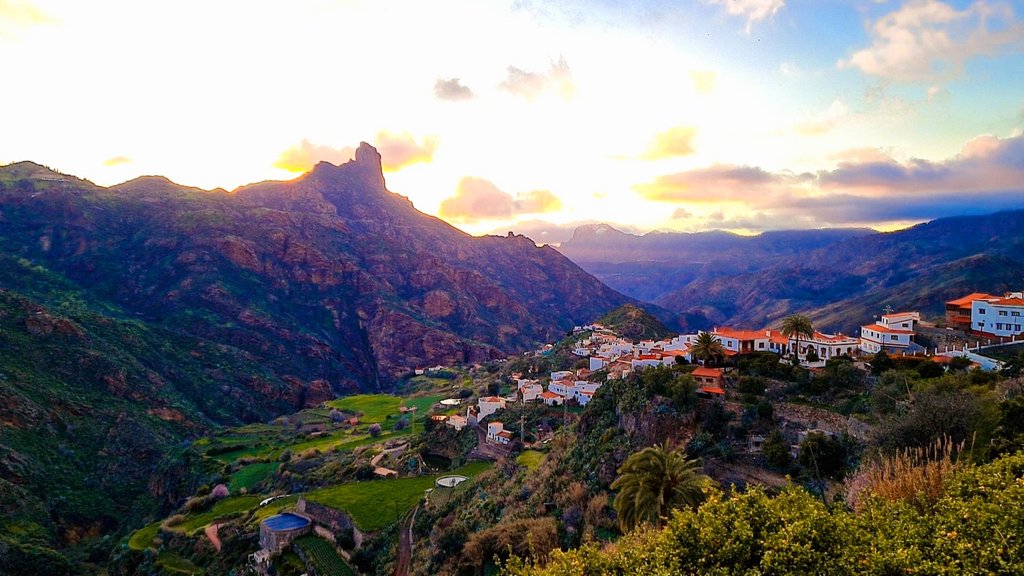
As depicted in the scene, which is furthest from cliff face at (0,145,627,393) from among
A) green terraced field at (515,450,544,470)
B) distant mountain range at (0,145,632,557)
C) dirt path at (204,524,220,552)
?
green terraced field at (515,450,544,470)

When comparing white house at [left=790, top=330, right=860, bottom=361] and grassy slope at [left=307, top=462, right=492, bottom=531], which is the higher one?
white house at [left=790, top=330, right=860, bottom=361]

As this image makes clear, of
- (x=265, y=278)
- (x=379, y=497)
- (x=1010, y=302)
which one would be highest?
(x=265, y=278)

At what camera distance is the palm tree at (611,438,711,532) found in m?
17.3

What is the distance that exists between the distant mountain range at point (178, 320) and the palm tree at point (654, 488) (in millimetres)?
46667

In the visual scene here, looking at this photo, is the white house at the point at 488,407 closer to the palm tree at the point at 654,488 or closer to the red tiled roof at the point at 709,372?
the red tiled roof at the point at 709,372

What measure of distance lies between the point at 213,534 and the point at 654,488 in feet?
109

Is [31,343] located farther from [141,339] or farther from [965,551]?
[965,551]

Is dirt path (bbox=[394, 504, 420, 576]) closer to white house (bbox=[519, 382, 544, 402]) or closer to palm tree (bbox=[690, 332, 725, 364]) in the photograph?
palm tree (bbox=[690, 332, 725, 364])

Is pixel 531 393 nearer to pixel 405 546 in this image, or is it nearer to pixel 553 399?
pixel 553 399

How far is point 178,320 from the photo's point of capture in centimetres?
9388

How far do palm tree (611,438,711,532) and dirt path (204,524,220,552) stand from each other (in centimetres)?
2926

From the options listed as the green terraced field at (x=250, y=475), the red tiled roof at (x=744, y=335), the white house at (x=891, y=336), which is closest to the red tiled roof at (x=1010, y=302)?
the white house at (x=891, y=336)

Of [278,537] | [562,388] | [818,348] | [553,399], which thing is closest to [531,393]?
[553,399]

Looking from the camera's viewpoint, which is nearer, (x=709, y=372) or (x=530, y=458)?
(x=709, y=372)
